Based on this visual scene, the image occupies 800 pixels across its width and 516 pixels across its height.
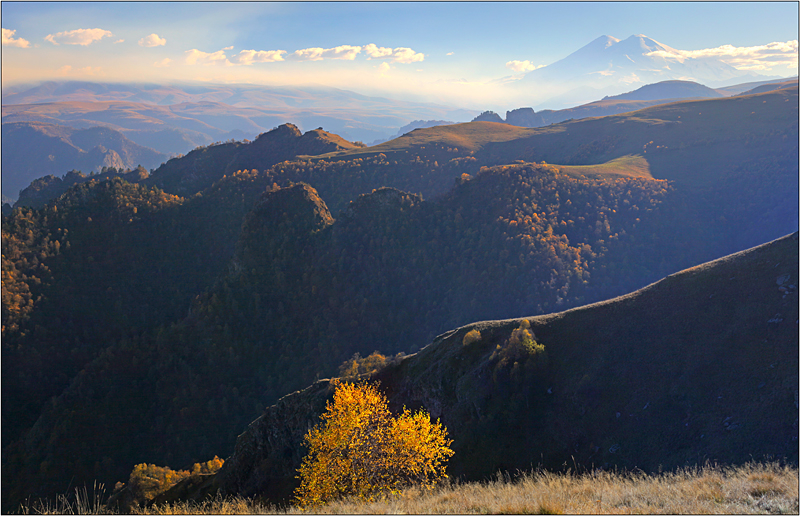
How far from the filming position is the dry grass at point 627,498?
12.4 meters

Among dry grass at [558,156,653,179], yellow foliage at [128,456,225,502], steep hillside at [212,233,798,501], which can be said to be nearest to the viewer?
steep hillside at [212,233,798,501]

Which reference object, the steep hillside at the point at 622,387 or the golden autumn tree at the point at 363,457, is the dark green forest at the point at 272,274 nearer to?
the steep hillside at the point at 622,387

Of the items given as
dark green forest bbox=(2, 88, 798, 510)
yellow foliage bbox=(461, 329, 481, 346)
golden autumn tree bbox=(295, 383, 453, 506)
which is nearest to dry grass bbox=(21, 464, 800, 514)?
golden autumn tree bbox=(295, 383, 453, 506)

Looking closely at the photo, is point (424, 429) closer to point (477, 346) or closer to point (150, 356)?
point (477, 346)

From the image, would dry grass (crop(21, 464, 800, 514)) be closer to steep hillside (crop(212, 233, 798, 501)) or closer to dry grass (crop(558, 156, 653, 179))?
steep hillside (crop(212, 233, 798, 501))

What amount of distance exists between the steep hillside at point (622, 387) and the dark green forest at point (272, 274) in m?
37.9

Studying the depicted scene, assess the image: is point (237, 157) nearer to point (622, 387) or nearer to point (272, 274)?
point (272, 274)

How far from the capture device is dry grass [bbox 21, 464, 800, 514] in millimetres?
12430

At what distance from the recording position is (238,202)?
113 m

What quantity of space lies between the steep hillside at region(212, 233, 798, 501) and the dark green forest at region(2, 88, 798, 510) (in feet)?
124

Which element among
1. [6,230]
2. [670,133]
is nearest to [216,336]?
[6,230]

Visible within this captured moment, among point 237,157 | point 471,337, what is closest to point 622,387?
point 471,337

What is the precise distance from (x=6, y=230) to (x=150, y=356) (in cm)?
4492

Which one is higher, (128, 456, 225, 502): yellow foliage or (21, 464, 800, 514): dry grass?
(21, 464, 800, 514): dry grass
